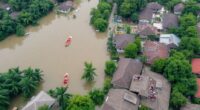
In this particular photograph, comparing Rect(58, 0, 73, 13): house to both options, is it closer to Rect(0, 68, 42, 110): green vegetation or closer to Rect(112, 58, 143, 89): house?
Rect(112, 58, 143, 89): house

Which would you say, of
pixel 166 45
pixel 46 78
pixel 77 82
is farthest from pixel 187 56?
pixel 46 78

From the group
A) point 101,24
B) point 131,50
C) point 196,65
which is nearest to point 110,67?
point 131,50

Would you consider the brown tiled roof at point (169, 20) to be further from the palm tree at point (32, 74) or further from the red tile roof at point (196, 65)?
the palm tree at point (32, 74)

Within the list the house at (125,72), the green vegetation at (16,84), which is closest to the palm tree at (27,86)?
the green vegetation at (16,84)

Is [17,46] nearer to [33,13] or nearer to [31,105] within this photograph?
[33,13]

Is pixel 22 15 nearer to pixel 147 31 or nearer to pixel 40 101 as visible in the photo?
pixel 40 101
